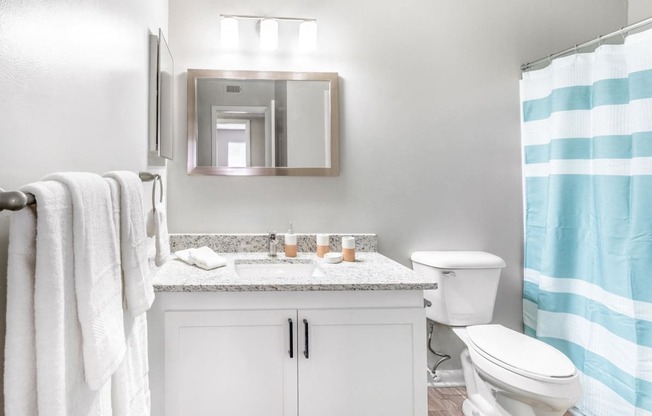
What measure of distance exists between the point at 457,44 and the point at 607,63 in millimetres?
733

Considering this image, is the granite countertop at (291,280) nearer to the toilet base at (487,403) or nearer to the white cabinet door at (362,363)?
the white cabinet door at (362,363)

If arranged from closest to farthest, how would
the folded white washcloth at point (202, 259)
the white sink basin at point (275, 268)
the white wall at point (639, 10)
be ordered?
the folded white washcloth at point (202, 259), the white sink basin at point (275, 268), the white wall at point (639, 10)

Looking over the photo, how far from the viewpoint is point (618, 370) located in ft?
4.99

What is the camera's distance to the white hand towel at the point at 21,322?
50 cm

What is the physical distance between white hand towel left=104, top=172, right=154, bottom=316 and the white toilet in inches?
51.9

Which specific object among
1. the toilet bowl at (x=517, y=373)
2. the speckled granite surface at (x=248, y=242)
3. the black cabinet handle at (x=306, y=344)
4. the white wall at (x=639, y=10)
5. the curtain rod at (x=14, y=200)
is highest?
the white wall at (x=639, y=10)

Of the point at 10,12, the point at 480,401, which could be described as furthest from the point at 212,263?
the point at 480,401

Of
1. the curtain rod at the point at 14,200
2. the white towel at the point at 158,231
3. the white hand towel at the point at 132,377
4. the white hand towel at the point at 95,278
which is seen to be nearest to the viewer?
the curtain rod at the point at 14,200

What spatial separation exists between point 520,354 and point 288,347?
0.95 meters

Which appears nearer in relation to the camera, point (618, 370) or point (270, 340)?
point (270, 340)

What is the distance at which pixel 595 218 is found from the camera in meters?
1.63

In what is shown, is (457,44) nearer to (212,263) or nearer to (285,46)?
(285,46)

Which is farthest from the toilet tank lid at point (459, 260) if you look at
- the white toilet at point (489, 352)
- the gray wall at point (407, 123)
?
the gray wall at point (407, 123)

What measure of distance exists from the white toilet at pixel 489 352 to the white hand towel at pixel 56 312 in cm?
139
